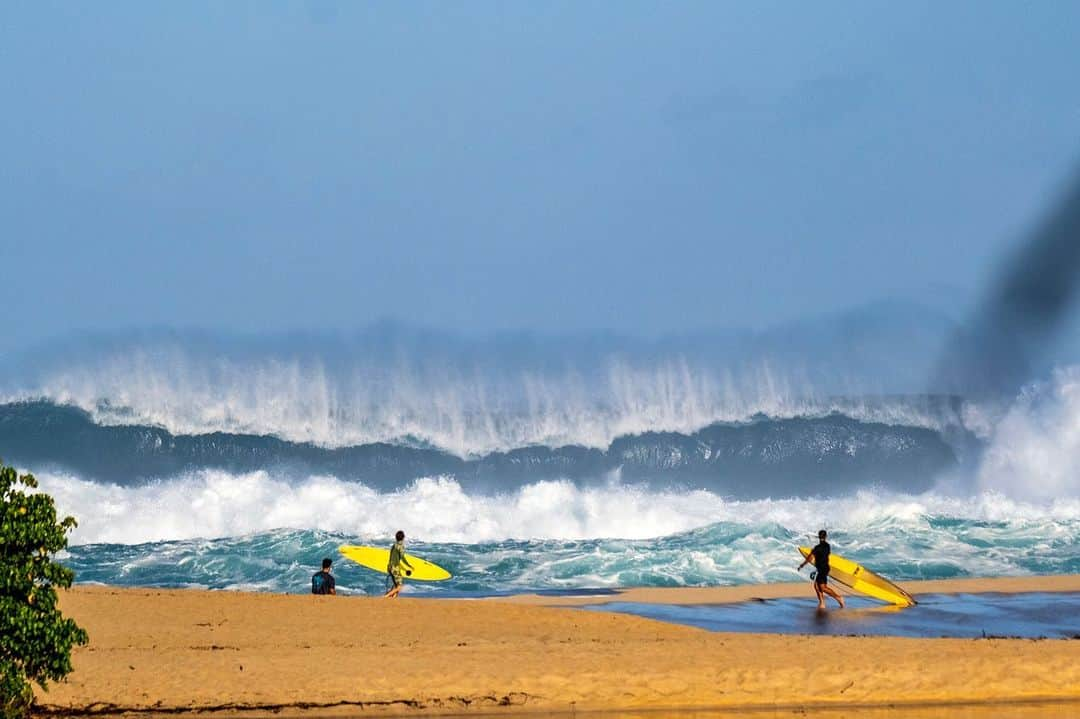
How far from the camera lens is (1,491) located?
25.5ft

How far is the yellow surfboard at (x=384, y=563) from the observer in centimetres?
2048

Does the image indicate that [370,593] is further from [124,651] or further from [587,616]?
[124,651]

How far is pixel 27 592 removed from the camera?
8.00 m

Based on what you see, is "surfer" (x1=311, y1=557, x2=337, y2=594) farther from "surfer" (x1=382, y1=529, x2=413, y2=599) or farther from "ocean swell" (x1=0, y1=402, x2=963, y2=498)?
"ocean swell" (x1=0, y1=402, x2=963, y2=498)

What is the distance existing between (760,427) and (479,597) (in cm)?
2314

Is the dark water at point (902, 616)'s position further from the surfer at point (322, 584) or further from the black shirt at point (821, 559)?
the surfer at point (322, 584)

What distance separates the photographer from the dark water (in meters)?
14.4

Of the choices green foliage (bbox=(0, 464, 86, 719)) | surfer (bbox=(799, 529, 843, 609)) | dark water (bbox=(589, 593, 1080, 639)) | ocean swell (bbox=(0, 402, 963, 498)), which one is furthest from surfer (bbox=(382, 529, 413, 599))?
ocean swell (bbox=(0, 402, 963, 498))

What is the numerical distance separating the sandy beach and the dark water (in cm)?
129

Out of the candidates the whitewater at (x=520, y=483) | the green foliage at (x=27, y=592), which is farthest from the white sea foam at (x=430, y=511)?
the green foliage at (x=27, y=592)

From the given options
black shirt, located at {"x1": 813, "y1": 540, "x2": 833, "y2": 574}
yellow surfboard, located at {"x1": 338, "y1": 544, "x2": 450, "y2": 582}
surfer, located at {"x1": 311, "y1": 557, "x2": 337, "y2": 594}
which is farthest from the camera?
yellow surfboard, located at {"x1": 338, "y1": 544, "x2": 450, "y2": 582}

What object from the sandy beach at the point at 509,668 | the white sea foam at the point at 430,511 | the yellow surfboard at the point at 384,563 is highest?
the white sea foam at the point at 430,511

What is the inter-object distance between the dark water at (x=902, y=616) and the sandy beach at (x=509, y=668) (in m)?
1.29

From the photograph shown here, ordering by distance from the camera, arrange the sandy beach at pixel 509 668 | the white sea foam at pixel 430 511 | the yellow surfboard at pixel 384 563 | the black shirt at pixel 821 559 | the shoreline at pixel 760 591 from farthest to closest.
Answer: the white sea foam at pixel 430 511 → the yellow surfboard at pixel 384 563 → the shoreline at pixel 760 591 → the black shirt at pixel 821 559 → the sandy beach at pixel 509 668
